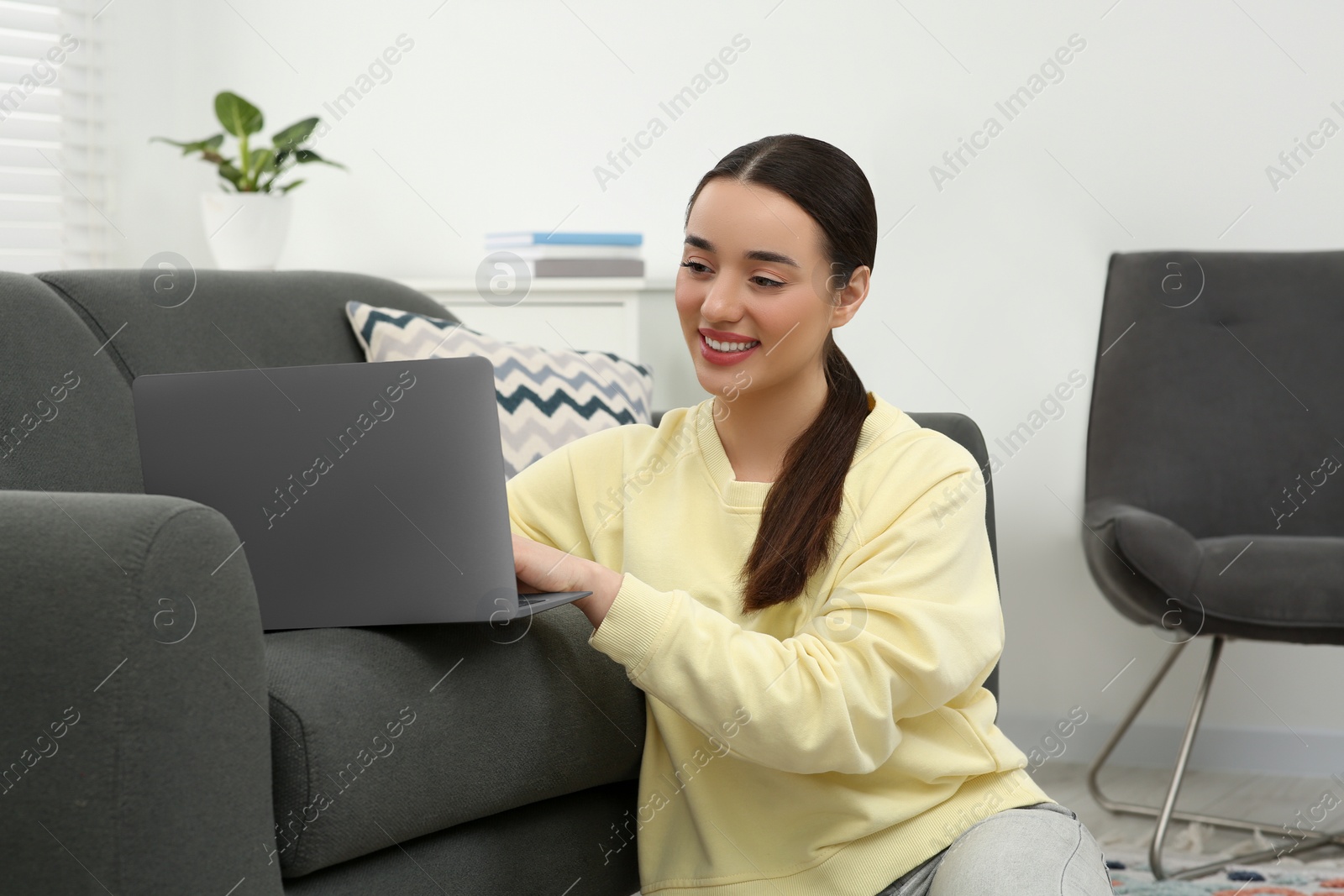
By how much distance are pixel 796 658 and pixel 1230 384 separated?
1.46 metres

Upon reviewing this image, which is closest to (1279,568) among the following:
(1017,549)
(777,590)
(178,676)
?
(1017,549)

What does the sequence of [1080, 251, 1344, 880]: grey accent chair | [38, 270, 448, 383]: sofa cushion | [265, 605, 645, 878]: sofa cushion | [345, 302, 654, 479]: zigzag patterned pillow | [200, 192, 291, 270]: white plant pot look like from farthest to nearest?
[200, 192, 291, 270]: white plant pot
[1080, 251, 1344, 880]: grey accent chair
[345, 302, 654, 479]: zigzag patterned pillow
[38, 270, 448, 383]: sofa cushion
[265, 605, 645, 878]: sofa cushion

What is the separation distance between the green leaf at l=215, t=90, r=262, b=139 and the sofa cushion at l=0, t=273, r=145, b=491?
1021 mm

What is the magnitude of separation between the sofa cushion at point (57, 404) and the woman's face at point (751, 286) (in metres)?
0.65

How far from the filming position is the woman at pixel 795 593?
36.9 inches

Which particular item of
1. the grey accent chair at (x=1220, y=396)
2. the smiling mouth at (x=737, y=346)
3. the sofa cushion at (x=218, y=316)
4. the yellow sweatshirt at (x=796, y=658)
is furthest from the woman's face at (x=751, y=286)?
the grey accent chair at (x=1220, y=396)

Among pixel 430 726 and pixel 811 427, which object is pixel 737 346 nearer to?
pixel 811 427

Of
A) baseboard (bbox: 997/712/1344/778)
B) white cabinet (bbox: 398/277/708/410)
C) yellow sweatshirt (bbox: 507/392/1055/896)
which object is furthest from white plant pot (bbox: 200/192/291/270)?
baseboard (bbox: 997/712/1344/778)

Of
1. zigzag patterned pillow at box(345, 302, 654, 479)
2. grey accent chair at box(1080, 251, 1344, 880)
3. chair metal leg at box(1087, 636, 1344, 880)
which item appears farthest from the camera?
grey accent chair at box(1080, 251, 1344, 880)

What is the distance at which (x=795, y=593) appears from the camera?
3.41 feet

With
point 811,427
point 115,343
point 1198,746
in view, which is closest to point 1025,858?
point 811,427

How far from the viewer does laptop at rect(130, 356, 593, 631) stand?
0.90 m

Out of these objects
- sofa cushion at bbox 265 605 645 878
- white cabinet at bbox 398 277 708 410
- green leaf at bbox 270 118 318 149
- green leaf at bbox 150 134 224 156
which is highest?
green leaf at bbox 270 118 318 149

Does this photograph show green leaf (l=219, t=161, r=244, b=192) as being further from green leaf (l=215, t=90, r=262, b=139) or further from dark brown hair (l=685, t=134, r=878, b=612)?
dark brown hair (l=685, t=134, r=878, b=612)
